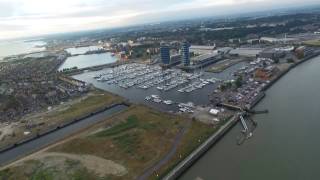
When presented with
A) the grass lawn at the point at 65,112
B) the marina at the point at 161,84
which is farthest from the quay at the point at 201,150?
the grass lawn at the point at 65,112

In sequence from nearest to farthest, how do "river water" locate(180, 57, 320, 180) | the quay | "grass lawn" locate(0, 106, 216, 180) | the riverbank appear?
"river water" locate(180, 57, 320, 180)
the quay
"grass lawn" locate(0, 106, 216, 180)
the riverbank

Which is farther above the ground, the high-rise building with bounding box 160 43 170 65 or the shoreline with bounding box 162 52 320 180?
the high-rise building with bounding box 160 43 170 65

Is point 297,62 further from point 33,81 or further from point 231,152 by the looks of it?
point 33,81

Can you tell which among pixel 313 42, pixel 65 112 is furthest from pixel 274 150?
pixel 313 42

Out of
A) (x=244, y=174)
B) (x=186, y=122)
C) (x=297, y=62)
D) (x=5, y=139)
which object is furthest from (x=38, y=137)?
(x=297, y=62)

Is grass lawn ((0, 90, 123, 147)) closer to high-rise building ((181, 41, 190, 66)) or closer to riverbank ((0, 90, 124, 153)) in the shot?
riverbank ((0, 90, 124, 153))

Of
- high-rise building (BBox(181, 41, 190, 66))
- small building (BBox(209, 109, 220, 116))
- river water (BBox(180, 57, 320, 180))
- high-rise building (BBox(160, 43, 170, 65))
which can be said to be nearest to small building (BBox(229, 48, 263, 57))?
high-rise building (BBox(181, 41, 190, 66))
